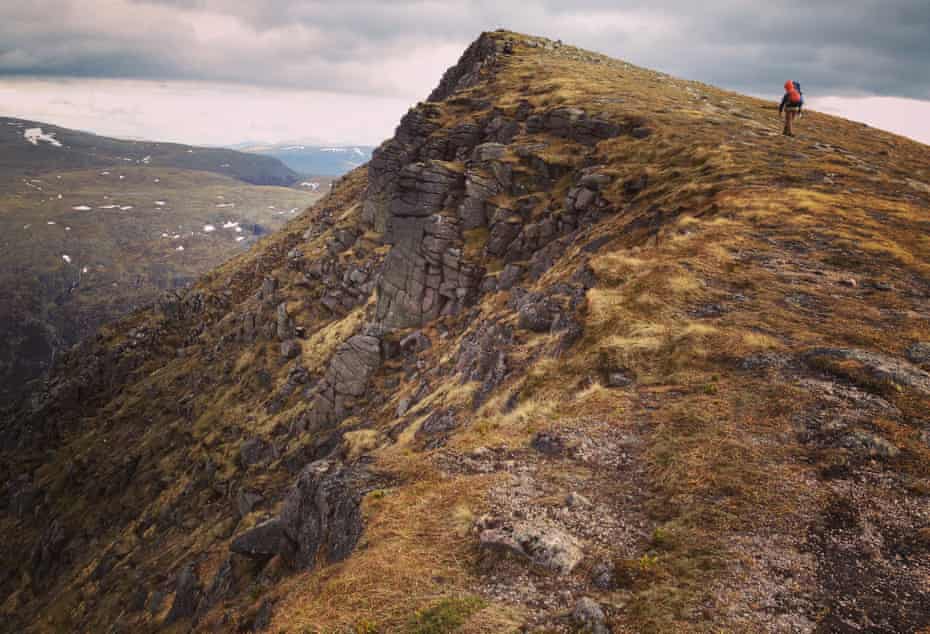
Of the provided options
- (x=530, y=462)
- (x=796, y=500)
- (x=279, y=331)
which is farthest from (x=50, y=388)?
(x=796, y=500)

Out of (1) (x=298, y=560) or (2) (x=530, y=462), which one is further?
(1) (x=298, y=560)

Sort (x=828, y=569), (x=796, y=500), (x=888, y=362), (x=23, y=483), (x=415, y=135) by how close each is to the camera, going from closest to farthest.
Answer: (x=828, y=569), (x=796, y=500), (x=888, y=362), (x=415, y=135), (x=23, y=483)

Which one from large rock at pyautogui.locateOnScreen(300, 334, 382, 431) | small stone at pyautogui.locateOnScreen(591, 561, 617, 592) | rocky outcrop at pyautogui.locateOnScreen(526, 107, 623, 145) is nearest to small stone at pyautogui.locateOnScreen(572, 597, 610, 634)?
small stone at pyautogui.locateOnScreen(591, 561, 617, 592)

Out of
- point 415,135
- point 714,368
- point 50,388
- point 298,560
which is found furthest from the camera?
point 50,388

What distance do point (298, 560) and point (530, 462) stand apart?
488 inches

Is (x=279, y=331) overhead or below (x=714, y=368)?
below

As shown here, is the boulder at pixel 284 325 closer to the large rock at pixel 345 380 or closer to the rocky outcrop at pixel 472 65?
the large rock at pixel 345 380

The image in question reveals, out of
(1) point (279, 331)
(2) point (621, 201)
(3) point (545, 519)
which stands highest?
(2) point (621, 201)

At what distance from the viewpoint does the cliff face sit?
12.5 metres

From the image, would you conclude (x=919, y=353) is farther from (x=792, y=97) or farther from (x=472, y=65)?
(x=472, y=65)

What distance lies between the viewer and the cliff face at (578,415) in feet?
41.0

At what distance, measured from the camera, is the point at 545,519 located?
14789mm

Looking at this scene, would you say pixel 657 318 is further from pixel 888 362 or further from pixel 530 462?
pixel 530 462

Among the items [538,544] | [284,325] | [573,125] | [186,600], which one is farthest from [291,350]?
[538,544]
